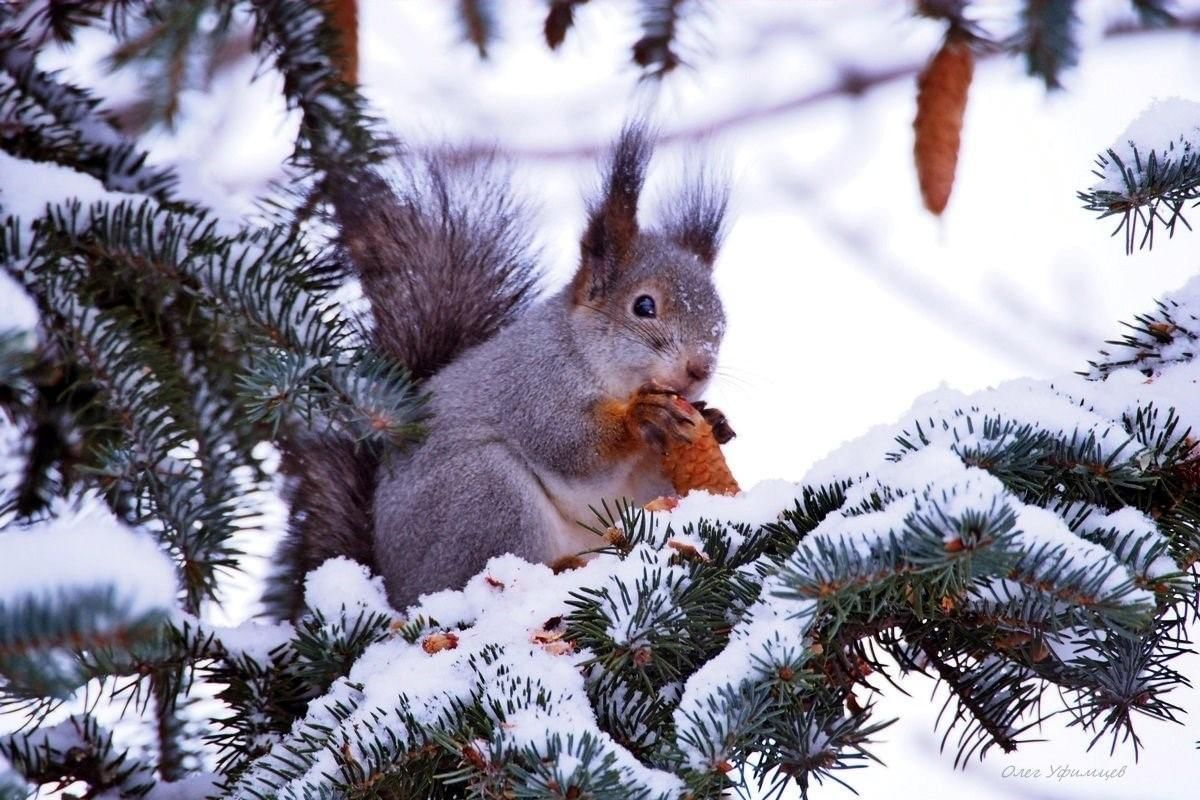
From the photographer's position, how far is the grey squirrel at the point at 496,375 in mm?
1690

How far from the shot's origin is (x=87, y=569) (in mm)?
526

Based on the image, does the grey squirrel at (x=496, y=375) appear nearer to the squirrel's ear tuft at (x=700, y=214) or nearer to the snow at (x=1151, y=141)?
the squirrel's ear tuft at (x=700, y=214)

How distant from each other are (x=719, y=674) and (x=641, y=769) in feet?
0.30

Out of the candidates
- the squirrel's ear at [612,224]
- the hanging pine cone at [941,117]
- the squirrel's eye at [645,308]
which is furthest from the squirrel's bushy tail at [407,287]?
the hanging pine cone at [941,117]

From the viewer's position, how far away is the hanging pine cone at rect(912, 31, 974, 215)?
156 centimetres

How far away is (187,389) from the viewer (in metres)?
1.48

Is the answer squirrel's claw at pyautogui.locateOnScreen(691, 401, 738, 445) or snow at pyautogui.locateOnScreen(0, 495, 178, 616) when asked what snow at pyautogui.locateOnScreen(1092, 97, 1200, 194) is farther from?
snow at pyautogui.locateOnScreen(0, 495, 178, 616)

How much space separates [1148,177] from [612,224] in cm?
104

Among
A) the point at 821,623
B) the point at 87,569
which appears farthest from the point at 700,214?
the point at 87,569

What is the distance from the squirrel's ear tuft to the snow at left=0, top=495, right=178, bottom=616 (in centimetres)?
168

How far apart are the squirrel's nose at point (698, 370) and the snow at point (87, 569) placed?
1.33m

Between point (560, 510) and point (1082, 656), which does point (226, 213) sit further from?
point (1082, 656)

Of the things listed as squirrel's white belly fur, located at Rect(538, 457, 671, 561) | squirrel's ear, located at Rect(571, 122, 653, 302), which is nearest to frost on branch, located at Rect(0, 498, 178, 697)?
squirrel's white belly fur, located at Rect(538, 457, 671, 561)

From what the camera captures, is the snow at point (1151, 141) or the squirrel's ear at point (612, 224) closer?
the snow at point (1151, 141)
